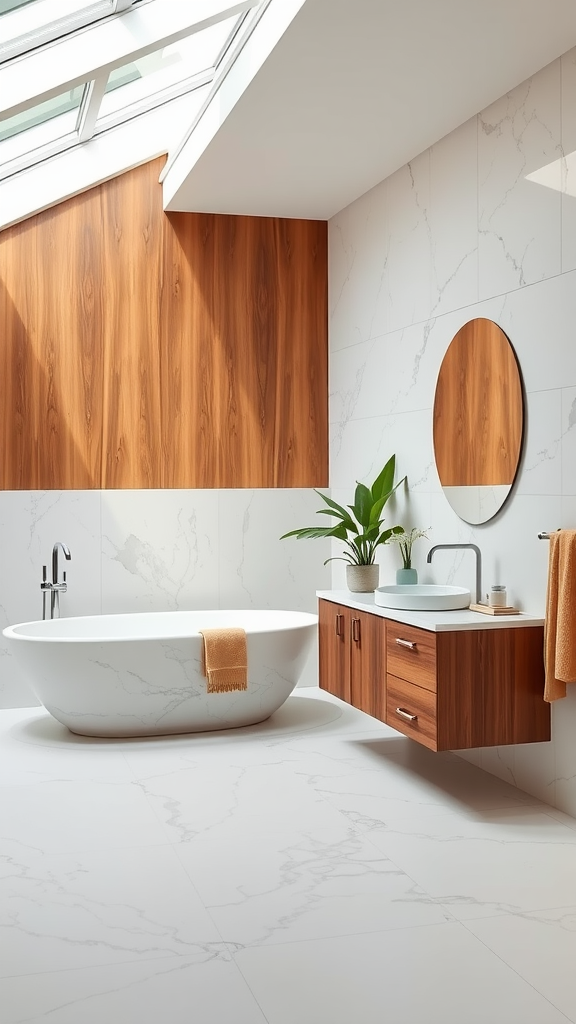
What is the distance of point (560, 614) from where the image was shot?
11.0 ft

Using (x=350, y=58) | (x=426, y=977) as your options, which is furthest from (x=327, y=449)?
(x=426, y=977)

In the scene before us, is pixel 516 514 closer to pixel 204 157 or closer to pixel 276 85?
pixel 276 85

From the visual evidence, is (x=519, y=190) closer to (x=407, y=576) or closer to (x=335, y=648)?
(x=407, y=576)

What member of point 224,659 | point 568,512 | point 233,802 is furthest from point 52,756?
point 568,512

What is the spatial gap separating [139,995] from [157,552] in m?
3.49

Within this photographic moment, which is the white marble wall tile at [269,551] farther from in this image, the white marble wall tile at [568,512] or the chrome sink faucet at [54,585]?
the white marble wall tile at [568,512]

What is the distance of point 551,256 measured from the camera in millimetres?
3613

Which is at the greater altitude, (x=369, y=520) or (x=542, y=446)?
(x=542, y=446)

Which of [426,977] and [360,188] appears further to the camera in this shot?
[360,188]

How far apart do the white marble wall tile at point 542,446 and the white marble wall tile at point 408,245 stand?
111 cm

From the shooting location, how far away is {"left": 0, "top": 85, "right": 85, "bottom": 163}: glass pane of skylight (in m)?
4.60

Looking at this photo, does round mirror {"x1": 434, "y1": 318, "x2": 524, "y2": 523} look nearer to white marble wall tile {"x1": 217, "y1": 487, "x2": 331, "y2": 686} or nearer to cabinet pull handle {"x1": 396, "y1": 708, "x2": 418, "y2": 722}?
cabinet pull handle {"x1": 396, "y1": 708, "x2": 418, "y2": 722}

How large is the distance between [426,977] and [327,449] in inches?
154

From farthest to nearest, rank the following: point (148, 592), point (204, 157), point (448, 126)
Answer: point (148, 592) → point (204, 157) → point (448, 126)
